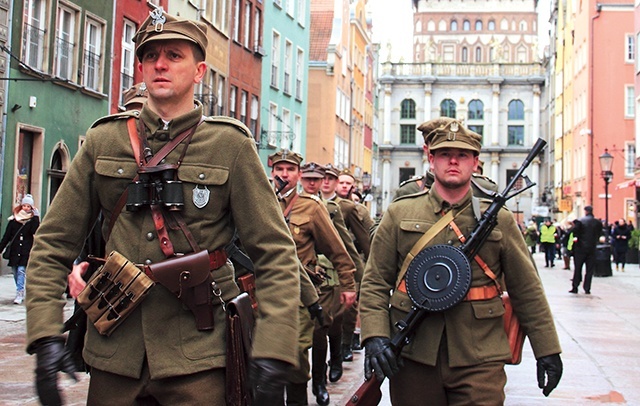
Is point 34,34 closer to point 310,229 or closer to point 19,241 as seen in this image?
point 19,241

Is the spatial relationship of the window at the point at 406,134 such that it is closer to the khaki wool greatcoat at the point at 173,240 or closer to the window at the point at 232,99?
the window at the point at 232,99

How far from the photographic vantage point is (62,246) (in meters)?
3.71

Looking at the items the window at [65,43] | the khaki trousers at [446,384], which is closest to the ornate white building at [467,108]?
the window at [65,43]

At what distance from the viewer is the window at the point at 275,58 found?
1687 inches

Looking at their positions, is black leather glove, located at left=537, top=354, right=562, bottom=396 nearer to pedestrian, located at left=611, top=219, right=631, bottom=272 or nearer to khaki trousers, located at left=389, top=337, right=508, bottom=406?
khaki trousers, located at left=389, top=337, right=508, bottom=406

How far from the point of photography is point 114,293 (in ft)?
11.8

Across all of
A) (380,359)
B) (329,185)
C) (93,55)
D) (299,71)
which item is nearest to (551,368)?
(380,359)

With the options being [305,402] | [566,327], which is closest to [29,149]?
[566,327]

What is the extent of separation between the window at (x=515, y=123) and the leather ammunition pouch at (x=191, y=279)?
105 metres

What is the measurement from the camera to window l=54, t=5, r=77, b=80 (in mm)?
23906

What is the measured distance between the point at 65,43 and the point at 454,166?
20112 mm

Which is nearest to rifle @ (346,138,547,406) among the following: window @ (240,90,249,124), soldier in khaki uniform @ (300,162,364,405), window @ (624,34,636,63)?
soldier in khaki uniform @ (300,162,364,405)

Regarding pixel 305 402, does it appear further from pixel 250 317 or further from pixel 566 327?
pixel 566 327

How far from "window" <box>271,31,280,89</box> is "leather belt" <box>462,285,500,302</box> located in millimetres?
37667
